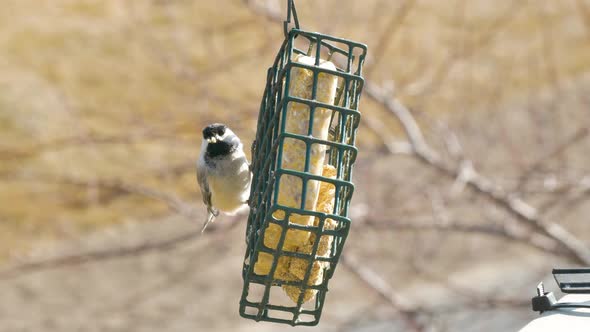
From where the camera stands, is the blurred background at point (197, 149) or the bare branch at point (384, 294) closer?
the bare branch at point (384, 294)

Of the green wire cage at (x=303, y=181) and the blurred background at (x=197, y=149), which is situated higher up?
the blurred background at (x=197, y=149)

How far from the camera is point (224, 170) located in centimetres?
363

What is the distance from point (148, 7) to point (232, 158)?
5.55m

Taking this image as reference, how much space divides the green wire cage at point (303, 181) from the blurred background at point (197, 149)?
4.93 m

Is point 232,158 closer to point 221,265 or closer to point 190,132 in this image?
point 190,132

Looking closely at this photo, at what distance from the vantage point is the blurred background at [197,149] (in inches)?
324

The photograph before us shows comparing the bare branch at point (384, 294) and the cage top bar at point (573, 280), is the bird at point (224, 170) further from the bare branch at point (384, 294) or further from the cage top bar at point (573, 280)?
the bare branch at point (384, 294)

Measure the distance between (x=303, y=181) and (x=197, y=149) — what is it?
6.14 meters

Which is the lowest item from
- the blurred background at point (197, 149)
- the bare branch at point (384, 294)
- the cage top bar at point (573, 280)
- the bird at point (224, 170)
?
the cage top bar at point (573, 280)

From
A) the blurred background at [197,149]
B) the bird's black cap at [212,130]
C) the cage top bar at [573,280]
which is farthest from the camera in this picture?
the blurred background at [197,149]

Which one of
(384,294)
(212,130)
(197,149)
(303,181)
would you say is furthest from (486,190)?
(303,181)

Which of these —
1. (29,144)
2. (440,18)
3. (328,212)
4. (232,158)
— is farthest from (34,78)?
(328,212)

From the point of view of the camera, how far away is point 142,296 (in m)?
8.69

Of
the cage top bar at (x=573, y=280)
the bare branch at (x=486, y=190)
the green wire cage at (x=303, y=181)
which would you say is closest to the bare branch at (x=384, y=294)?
the bare branch at (x=486, y=190)
